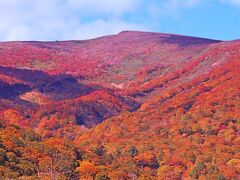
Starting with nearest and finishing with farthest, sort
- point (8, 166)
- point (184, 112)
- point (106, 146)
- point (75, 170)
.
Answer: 1. point (8, 166)
2. point (75, 170)
3. point (106, 146)
4. point (184, 112)

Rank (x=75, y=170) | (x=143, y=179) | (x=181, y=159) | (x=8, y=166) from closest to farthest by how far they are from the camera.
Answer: (x=8, y=166) < (x=75, y=170) < (x=143, y=179) < (x=181, y=159)

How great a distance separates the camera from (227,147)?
141 meters

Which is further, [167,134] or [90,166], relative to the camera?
[167,134]

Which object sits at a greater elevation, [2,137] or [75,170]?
[2,137]

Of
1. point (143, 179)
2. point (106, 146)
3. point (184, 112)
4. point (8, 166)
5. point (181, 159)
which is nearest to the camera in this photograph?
point (8, 166)

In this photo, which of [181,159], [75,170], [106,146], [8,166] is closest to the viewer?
[8,166]

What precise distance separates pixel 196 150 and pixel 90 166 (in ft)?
230

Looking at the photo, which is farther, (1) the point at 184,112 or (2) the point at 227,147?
(1) the point at 184,112

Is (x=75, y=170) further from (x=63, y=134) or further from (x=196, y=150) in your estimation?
(x=63, y=134)

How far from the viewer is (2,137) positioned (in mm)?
76938

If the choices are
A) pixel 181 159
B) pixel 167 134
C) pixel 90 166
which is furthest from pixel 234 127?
pixel 90 166

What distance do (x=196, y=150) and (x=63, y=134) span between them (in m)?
65.9

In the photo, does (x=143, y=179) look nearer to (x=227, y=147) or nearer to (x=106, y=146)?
(x=227, y=147)

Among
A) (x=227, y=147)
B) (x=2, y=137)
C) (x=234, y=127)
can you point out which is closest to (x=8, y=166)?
(x=2, y=137)
